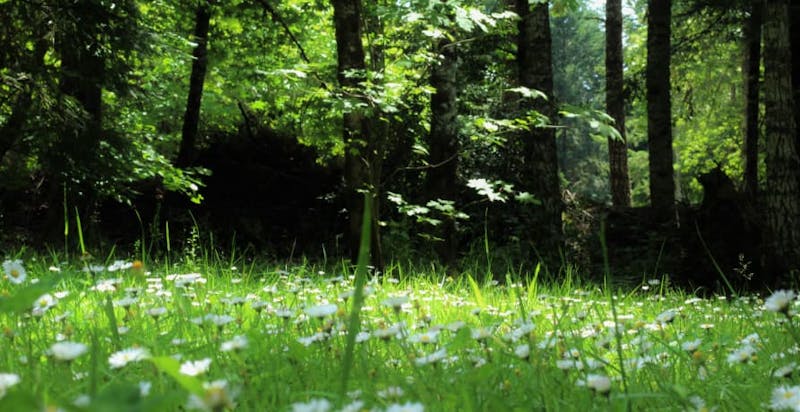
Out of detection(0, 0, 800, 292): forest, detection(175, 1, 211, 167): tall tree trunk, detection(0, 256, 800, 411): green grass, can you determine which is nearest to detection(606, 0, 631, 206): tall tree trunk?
detection(0, 0, 800, 292): forest

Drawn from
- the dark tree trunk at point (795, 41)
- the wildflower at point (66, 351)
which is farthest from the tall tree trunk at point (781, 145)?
the wildflower at point (66, 351)

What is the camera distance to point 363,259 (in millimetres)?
844

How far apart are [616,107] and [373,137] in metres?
9.47

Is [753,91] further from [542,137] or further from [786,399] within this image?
[786,399]

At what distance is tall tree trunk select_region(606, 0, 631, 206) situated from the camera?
44.4ft

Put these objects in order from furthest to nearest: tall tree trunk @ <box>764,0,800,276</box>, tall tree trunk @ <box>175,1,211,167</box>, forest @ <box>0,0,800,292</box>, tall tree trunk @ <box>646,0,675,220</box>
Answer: tall tree trunk @ <box>175,1,211,167</box>
tall tree trunk @ <box>646,0,675,220</box>
tall tree trunk @ <box>764,0,800,276</box>
forest @ <box>0,0,800,292</box>

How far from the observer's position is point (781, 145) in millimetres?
6484

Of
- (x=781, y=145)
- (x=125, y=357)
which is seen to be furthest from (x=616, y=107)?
(x=125, y=357)

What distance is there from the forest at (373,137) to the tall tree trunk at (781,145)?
0.02 metres

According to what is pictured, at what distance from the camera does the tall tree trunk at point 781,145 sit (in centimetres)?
638

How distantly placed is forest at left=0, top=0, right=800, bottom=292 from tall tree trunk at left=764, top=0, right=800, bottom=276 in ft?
0.06

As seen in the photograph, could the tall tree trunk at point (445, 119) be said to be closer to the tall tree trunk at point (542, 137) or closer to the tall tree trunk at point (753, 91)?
the tall tree trunk at point (542, 137)

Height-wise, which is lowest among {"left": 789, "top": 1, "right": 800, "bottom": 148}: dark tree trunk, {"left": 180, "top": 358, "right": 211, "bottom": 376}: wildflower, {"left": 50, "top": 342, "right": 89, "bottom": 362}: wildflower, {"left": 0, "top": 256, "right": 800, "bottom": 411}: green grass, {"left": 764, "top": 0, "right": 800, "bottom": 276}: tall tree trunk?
{"left": 0, "top": 256, "right": 800, "bottom": 411}: green grass

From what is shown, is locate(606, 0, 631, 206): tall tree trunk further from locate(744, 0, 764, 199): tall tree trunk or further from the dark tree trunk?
the dark tree trunk
